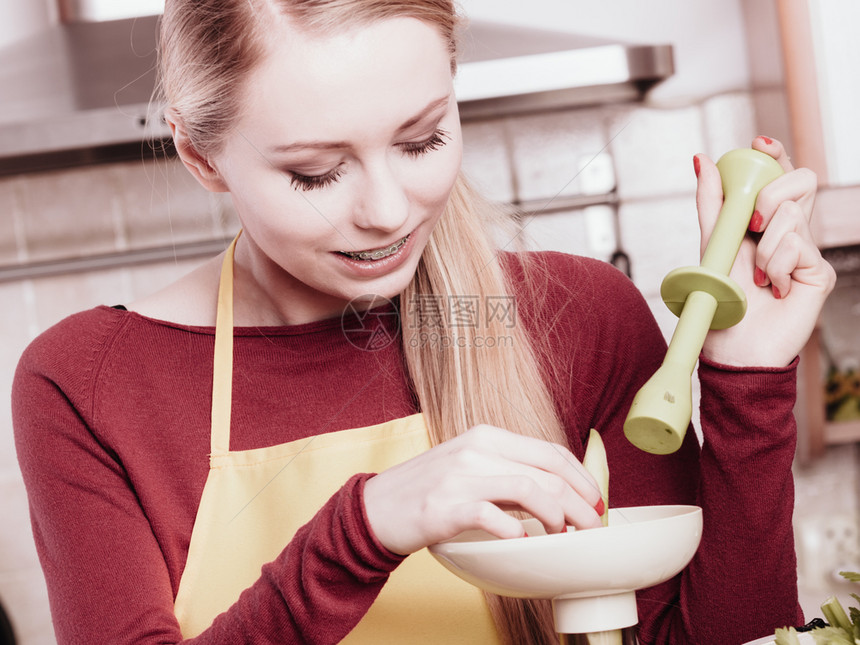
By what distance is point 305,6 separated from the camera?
2.20 ft

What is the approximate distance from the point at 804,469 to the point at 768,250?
127cm

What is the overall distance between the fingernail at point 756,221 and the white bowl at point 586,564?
0.27 metres

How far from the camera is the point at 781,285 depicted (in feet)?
2.24

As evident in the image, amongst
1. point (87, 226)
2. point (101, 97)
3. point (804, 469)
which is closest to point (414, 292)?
point (101, 97)

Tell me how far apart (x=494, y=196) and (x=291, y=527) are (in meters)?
1.05

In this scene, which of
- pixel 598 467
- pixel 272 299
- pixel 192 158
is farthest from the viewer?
pixel 272 299

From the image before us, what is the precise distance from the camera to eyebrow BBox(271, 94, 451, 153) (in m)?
0.65

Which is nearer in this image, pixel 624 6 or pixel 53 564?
pixel 53 564

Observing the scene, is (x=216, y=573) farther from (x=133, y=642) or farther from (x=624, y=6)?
(x=624, y=6)

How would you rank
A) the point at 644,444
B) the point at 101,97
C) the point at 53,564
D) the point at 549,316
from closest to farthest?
the point at 644,444, the point at 53,564, the point at 549,316, the point at 101,97

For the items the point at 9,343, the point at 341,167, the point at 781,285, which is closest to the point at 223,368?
the point at 341,167

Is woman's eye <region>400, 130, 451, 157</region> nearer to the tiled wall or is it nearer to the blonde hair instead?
the blonde hair

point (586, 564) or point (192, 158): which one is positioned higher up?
point (192, 158)

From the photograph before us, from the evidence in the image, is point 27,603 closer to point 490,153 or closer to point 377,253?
point 490,153
